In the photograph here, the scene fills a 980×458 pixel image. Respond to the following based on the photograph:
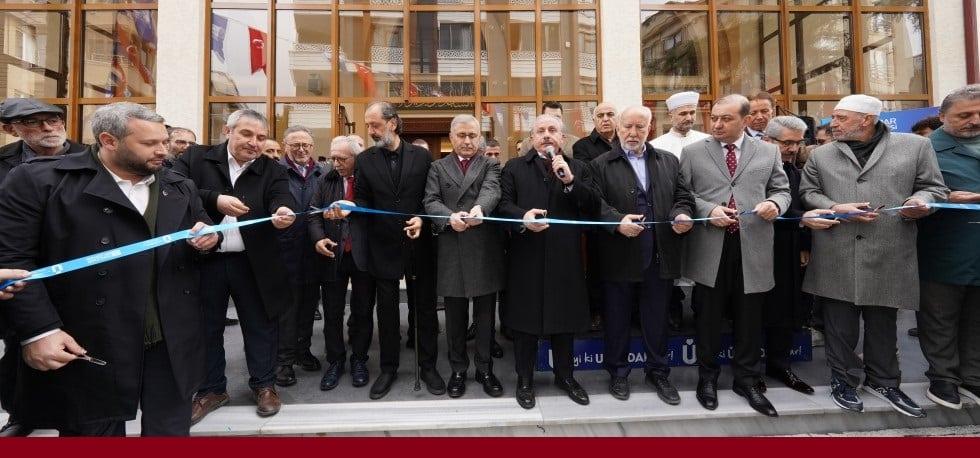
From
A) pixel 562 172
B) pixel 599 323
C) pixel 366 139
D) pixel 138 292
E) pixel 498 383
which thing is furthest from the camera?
pixel 366 139

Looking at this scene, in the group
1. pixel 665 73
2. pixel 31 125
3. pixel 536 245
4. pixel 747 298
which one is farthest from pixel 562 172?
pixel 665 73

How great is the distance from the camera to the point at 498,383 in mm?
3824

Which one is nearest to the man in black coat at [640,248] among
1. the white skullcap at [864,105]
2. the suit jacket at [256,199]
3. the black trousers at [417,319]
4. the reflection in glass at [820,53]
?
the white skullcap at [864,105]

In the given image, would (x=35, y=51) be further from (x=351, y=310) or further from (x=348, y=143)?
(x=351, y=310)

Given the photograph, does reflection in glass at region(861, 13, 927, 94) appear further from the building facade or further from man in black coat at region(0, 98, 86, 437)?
man in black coat at region(0, 98, 86, 437)

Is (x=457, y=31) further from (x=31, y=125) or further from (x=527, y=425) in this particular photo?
(x=527, y=425)

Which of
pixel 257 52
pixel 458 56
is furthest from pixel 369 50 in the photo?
pixel 257 52

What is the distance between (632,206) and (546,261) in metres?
0.81

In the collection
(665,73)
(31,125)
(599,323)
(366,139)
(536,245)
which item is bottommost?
(599,323)

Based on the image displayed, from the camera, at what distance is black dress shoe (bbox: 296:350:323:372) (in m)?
4.39

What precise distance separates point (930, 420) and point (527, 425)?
2916mm

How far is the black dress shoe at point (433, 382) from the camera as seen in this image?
3779 mm

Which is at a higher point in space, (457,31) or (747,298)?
(457,31)

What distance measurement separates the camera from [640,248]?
12.1 ft
